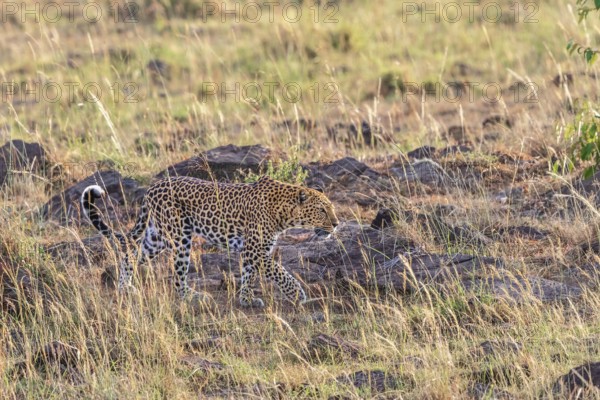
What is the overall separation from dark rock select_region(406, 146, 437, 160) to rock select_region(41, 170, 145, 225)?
2.62 m

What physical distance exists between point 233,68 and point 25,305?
364 inches

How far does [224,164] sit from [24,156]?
6.37ft

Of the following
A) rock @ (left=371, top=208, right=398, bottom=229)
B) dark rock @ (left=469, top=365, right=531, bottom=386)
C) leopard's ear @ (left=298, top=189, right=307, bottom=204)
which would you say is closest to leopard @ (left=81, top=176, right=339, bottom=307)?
leopard's ear @ (left=298, top=189, right=307, bottom=204)

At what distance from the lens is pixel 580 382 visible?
248 inches

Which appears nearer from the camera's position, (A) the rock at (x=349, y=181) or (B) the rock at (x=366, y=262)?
(B) the rock at (x=366, y=262)

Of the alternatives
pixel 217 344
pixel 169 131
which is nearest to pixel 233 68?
pixel 169 131

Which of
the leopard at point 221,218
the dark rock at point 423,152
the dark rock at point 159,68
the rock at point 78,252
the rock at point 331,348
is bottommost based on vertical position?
the dark rock at point 159,68

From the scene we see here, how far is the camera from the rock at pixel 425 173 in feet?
35.6

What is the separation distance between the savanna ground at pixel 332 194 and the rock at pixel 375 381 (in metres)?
0.04

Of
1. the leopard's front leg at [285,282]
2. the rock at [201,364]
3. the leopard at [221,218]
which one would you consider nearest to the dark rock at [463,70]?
the leopard at [221,218]

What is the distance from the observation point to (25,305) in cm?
820

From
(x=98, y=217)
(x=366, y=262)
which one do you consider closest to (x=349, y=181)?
(x=366, y=262)

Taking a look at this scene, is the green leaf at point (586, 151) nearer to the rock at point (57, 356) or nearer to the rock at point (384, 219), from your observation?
the rock at point (384, 219)

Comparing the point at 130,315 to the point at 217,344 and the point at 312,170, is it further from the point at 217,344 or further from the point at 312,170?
the point at 312,170
